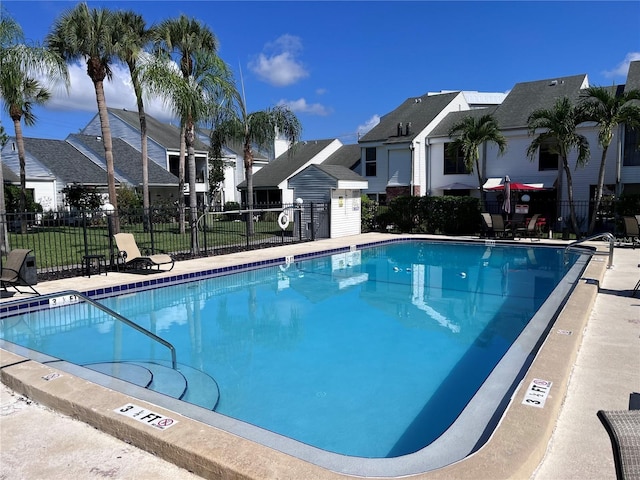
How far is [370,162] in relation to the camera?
91.8ft

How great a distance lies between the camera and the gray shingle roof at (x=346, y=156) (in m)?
32.1

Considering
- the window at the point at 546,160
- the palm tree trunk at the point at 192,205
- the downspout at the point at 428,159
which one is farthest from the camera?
the downspout at the point at 428,159

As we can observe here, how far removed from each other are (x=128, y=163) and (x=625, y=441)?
3398 centimetres

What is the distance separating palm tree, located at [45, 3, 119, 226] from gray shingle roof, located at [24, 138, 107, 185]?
1297 centimetres

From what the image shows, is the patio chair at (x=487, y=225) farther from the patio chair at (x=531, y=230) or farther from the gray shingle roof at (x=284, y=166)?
the gray shingle roof at (x=284, y=166)

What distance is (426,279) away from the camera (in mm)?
11797

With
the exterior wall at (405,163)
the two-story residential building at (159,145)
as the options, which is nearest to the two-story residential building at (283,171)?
the two-story residential building at (159,145)

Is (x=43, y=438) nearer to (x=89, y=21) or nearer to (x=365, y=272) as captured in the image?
(x=365, y=272)

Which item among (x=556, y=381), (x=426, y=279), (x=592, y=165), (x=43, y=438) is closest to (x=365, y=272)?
(x=426, y=279)

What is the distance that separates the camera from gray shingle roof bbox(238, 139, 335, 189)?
31859mm

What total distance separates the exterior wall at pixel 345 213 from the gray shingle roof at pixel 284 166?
12003 mm

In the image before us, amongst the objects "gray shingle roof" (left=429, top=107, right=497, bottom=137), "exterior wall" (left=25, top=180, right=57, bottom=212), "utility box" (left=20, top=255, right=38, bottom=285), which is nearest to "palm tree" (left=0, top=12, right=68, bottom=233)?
"utility box" (left=20, top=255, right=38, bottom=285)

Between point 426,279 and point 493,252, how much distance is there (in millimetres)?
5459

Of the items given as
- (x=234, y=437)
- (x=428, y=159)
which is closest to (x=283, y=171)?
(x=428, y=159)
